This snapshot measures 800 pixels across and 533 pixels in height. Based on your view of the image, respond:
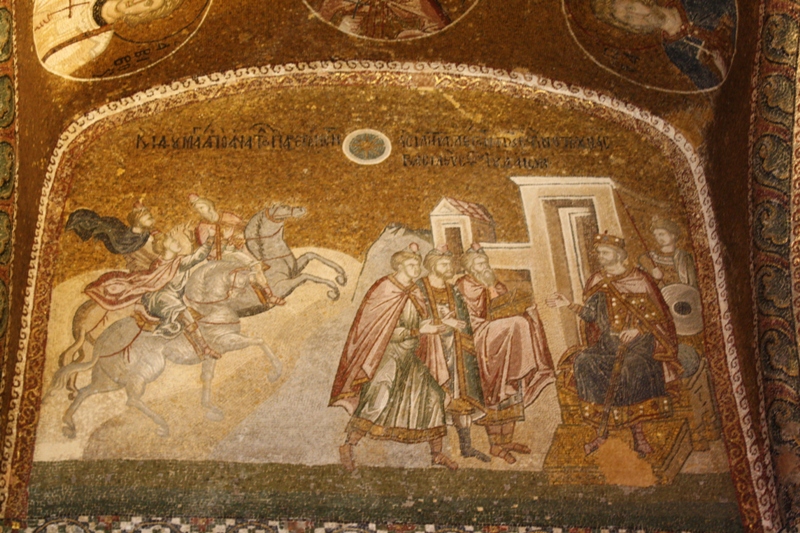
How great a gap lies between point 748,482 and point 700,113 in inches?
111

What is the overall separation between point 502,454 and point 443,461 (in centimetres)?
41

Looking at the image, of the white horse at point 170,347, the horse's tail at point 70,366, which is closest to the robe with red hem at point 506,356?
the white horse at point 170,347

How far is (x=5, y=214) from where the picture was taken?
759 centimetres

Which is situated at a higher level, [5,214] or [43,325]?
[5,214]

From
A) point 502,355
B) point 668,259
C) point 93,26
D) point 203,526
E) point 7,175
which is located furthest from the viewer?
point 668,259

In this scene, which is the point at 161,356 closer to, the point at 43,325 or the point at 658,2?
the point at 43,325

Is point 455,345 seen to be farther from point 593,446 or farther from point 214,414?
point 214,414

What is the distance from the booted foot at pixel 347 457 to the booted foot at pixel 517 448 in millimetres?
1043

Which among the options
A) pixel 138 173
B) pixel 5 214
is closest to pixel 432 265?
pixel 138 173

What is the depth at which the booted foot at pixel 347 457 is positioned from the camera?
7316 mm

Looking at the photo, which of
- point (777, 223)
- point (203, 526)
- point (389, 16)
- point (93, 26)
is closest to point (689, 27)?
point (777, 223)

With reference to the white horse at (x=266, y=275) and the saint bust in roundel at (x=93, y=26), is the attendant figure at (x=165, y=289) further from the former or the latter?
the saint bust in roundel at (x=93, y=26)

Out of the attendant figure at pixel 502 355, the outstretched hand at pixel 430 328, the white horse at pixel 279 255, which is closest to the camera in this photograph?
the attendant figure at pixel 502 355

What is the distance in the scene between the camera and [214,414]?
24.4 ft
